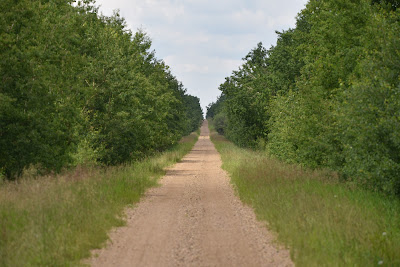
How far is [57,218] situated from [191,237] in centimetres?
300

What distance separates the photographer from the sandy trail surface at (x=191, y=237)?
865cm

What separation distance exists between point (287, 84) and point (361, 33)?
17.5 m

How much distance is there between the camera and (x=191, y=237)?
10711 mm

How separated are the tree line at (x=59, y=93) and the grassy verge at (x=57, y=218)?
2.32 metres

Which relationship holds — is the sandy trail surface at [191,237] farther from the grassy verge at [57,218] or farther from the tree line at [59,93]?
the tree line at [59,93]

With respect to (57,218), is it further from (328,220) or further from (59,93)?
(59,93)

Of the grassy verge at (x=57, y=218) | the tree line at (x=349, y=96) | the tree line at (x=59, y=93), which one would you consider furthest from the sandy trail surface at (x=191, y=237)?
the tree line at (x=59, y=93)

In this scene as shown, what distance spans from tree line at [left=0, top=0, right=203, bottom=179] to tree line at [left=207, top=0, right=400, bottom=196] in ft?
28.5

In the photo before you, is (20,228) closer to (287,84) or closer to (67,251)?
(67,251)

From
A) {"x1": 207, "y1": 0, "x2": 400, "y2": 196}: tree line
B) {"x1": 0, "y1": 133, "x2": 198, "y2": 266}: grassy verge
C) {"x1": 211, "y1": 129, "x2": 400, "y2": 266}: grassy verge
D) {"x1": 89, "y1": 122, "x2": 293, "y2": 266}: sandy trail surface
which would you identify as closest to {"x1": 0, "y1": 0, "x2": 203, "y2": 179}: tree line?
{"x1": 0, "y1": 133, "x2": 198, "y2": 266}: grassy verge

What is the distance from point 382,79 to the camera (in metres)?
13.6

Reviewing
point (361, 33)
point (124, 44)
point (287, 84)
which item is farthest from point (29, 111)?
point (287, 84)

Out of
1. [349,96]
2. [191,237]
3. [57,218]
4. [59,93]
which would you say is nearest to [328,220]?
[191,237]

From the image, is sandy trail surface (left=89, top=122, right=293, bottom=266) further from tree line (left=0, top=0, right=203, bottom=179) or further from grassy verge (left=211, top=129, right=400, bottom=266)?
tree line (left=0, top=0, right=203, bottom=179)
